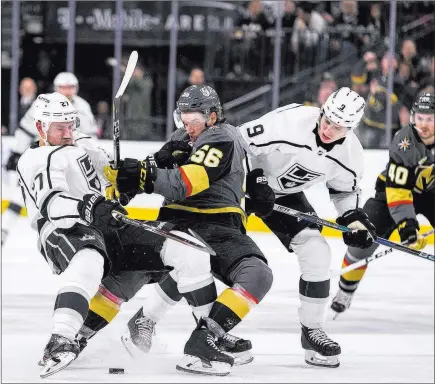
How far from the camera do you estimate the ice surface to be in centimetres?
422

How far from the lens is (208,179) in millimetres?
3979

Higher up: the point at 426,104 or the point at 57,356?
the point at 426,104

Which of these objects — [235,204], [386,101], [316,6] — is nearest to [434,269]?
[386,101]

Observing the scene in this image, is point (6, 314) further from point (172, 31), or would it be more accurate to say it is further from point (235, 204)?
point (172, 31)

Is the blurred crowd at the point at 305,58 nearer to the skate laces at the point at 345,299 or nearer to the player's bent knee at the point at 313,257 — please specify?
the skate laces at the point at 345,299

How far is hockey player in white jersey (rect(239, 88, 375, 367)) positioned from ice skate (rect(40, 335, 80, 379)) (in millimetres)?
858

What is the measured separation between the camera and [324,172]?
4.45 metres

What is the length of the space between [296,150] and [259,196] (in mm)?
253

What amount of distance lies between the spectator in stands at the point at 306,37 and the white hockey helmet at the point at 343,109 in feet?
12.7

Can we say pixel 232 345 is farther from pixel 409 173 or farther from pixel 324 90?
pixel 324 90

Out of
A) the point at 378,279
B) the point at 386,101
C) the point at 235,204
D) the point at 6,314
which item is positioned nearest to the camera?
the point at 235,204

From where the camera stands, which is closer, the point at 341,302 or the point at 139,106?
the point at 341,302

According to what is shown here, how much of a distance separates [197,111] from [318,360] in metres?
1.01

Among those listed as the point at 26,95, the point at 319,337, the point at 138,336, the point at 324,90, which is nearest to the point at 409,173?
the point at 319,337
